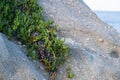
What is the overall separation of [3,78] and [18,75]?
0.24m

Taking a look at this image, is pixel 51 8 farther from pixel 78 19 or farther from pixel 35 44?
pixel 35 44

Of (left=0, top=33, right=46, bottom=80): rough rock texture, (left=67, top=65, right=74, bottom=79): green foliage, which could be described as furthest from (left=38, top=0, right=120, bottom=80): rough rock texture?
(left=0, top=33, right=46, bottom=80): rough rock texture

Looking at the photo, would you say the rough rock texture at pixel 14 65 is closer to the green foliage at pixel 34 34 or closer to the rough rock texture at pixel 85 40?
the green foliage at pixel 34 34

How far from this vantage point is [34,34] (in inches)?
239

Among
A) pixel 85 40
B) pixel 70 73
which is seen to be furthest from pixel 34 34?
pixel 85 40

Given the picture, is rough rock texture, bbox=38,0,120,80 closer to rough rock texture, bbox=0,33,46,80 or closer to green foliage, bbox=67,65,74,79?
green foliage, bbox=67,65,74,79

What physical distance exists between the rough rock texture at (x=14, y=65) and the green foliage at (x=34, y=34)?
290 mm

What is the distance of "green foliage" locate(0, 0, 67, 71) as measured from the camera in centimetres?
577

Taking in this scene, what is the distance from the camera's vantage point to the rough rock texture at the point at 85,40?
6.05m

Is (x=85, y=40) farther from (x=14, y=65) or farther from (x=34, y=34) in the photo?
(x=14, y=65)

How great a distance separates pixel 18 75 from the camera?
5.10 metres

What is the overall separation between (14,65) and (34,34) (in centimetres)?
101

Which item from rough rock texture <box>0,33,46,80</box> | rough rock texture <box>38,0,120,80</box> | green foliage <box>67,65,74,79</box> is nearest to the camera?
rough rock texture <box>0,33,46,80</box>

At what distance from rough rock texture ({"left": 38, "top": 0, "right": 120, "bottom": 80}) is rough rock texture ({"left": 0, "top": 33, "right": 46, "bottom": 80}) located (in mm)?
596
